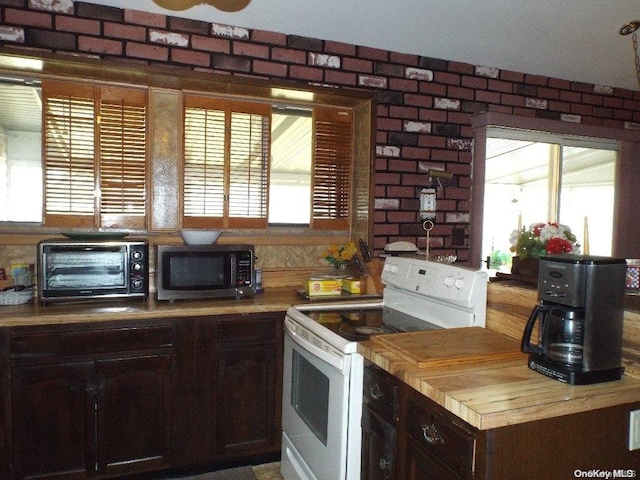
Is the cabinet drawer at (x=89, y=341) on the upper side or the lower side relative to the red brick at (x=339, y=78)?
lower

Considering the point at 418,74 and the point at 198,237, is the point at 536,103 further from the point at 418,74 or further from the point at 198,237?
the point at 198,237

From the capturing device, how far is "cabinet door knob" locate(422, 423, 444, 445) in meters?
1.36

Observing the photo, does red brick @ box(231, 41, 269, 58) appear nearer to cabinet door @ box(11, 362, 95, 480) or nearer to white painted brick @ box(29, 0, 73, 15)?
white painted brick @ box(29, 0, 73, 15)

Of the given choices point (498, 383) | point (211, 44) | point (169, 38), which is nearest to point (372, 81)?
point (211, 44)

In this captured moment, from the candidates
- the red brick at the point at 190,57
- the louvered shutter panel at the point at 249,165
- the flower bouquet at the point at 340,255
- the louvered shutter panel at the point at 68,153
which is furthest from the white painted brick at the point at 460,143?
the louvered shutter panel at the point at 68,153

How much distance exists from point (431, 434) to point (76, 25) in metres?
2.64

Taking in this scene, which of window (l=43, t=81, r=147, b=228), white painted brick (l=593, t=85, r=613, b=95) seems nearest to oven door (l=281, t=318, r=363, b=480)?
window (l=43, t=81, r=147, b=228)

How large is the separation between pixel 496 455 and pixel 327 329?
0.92 metres

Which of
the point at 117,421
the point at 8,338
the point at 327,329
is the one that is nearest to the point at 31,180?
the point at 8,338

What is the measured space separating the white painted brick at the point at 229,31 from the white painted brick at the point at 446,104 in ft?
4.53

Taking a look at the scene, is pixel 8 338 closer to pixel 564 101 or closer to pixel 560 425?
pixel 560 425

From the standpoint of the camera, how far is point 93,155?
279 cm

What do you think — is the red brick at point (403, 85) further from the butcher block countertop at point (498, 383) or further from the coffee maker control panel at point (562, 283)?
the coffee maker control panel at point (562, 283)

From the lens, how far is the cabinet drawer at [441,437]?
124 centimetres
